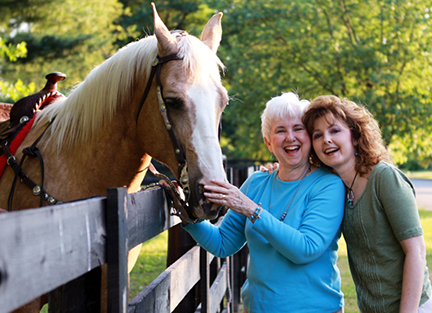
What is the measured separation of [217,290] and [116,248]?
7.47ft

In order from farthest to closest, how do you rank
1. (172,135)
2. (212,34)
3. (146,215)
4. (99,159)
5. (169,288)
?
1. (212,34)
2. (99,159)
3. (172,135)
4. (169,288)
5. (146,215)

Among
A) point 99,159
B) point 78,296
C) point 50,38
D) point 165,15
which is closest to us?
point 78,296

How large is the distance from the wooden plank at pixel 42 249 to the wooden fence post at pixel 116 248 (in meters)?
Answer: 0.10

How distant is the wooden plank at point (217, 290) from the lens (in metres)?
2.88

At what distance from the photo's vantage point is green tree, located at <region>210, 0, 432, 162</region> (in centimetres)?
1157

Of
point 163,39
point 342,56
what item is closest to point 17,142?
point 163,39

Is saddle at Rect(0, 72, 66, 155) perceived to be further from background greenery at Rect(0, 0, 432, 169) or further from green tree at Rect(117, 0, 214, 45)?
green tree at Rect(117, 0, 214, 45)

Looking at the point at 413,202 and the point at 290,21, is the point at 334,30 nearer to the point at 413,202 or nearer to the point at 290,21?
the point at 290,21

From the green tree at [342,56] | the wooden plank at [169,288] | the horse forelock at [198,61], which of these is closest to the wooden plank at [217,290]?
the wooden plank at [169,288]

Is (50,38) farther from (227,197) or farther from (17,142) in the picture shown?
(227,197)

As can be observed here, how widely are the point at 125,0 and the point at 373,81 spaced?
55.5 ft

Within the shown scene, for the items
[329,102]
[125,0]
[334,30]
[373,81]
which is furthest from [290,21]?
[125,0]

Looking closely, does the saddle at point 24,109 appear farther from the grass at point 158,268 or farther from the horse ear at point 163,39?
the grass at point 158,268

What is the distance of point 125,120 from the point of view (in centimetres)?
230
